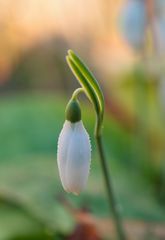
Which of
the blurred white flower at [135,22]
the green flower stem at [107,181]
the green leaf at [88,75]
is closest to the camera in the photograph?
the green leaf at [88,75]

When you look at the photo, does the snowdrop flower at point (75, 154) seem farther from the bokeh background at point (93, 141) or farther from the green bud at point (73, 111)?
the bokeh background at point (93, 141)

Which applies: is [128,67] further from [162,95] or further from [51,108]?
[162,95]

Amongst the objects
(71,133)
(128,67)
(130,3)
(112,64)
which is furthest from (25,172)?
(112,64)

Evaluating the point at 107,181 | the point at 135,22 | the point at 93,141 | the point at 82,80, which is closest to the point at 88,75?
the point at 82,80

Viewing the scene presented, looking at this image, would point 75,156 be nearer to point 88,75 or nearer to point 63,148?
point 63,148

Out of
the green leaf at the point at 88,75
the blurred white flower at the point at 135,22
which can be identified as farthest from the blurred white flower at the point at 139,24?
the green leaf at the point at 88,75

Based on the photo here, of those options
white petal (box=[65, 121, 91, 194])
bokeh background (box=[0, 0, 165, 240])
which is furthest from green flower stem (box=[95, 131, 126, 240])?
bokeh background (box=[0, 0, 165, 240])
